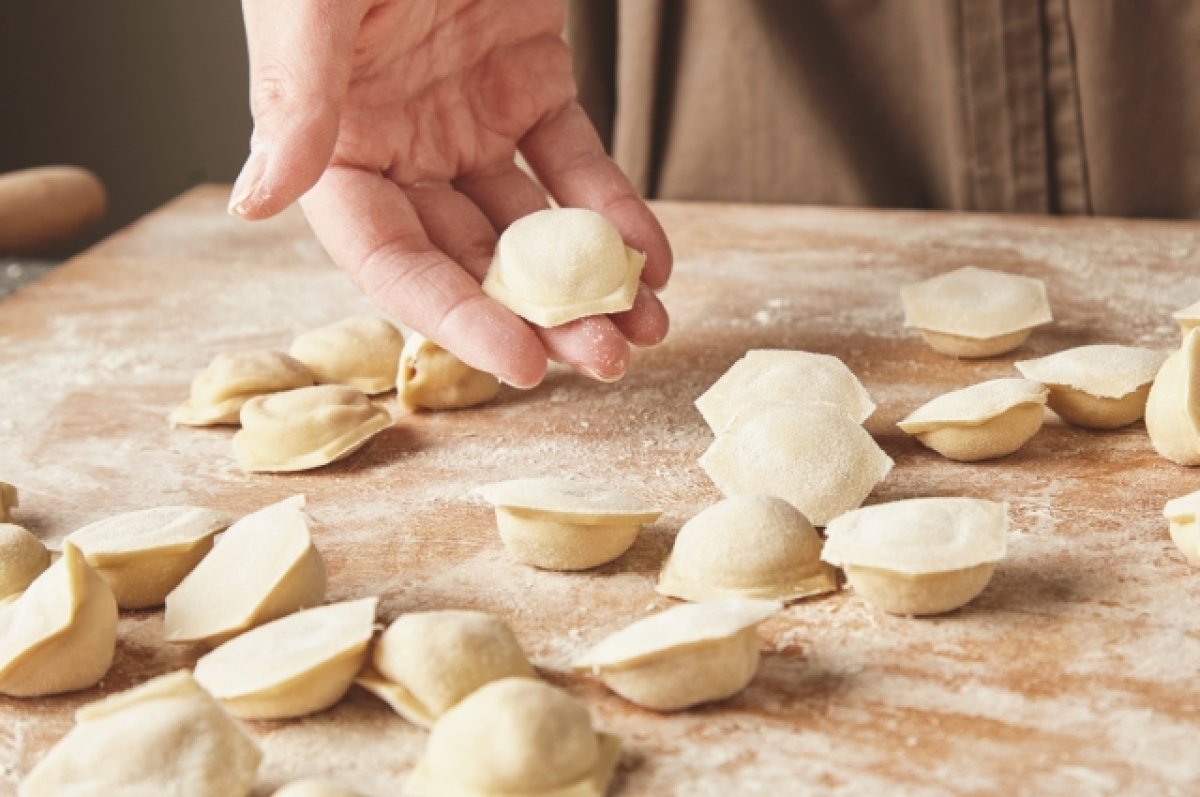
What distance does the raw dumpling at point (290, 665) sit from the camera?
94 cm

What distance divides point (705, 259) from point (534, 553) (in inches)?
35.8

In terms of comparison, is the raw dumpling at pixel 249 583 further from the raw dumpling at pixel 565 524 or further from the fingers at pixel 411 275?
the fingers at pixel 411 275

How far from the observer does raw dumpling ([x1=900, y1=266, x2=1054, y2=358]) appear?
5.09 feet

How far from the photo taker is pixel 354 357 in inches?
62.2

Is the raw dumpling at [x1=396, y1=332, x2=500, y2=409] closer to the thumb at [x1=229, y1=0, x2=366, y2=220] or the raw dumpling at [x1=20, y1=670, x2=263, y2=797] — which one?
the thumb at [x1=229, y1=0, x2=366, y2=220]

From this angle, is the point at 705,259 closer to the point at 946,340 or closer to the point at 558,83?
the point at 558,83

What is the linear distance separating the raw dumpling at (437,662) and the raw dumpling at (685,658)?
0.19 feet

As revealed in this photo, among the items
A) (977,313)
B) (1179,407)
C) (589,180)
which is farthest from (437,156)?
(1179,407)

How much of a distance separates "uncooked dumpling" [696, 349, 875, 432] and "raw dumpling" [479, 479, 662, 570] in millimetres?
239

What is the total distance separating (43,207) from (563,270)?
3.19 feet

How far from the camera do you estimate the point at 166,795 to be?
852 millimetres

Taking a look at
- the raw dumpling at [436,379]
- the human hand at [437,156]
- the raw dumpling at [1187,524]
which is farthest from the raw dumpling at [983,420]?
the raw dumpling at [436,379]

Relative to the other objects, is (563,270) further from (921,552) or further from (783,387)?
(921,552)

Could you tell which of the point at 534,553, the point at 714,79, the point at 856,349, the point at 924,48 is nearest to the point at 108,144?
the point at 714,79
